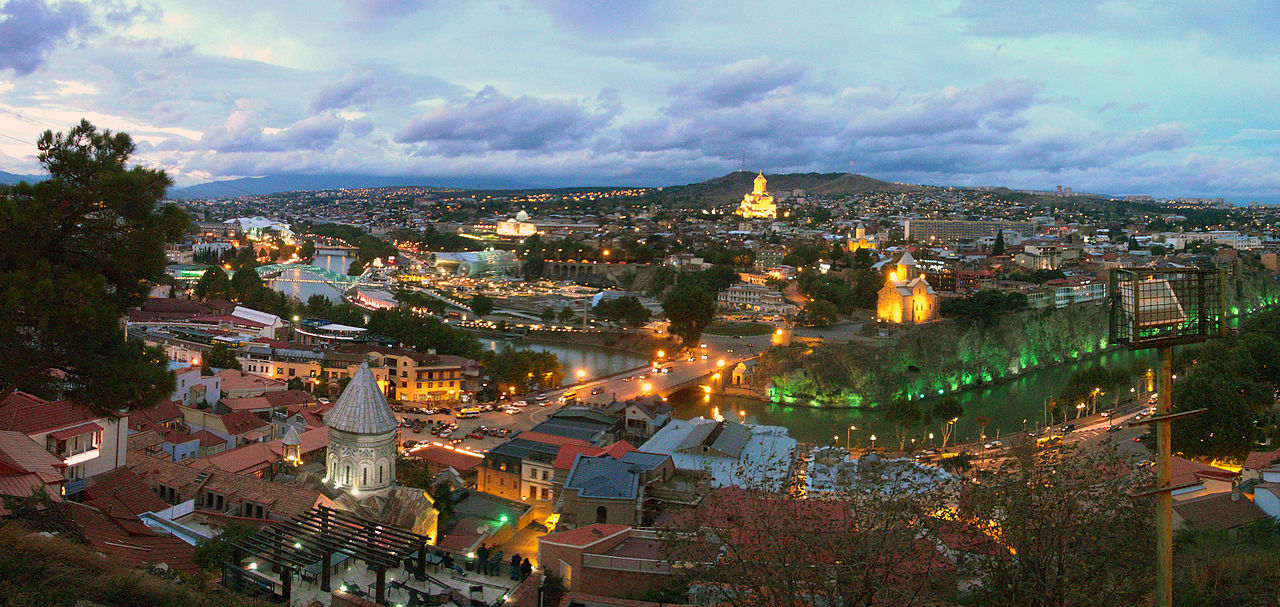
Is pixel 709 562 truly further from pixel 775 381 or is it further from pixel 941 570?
pixel 775 381

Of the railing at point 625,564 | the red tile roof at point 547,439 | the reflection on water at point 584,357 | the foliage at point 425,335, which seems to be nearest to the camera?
the railing at point 625,564

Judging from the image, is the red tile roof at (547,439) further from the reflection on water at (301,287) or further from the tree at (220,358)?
the reflection on water at (301,287)

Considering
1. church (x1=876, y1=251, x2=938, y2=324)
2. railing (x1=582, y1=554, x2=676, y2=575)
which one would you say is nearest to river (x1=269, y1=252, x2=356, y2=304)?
church (x1=876, y1=251, x2=938, y2=324)

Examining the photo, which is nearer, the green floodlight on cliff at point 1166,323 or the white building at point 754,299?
the green floodlight on cliff at point 1166,323

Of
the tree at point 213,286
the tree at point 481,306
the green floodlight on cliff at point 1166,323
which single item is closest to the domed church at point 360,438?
the green floodlight on cliff at point 1166,323

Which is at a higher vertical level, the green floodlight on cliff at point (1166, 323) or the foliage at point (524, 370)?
the green floodlight on cliff at point (1166, 323)

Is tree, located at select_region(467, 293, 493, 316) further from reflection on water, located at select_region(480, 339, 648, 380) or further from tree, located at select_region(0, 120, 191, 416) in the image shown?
tree, located at select_region(0, 120, 191, 416)
